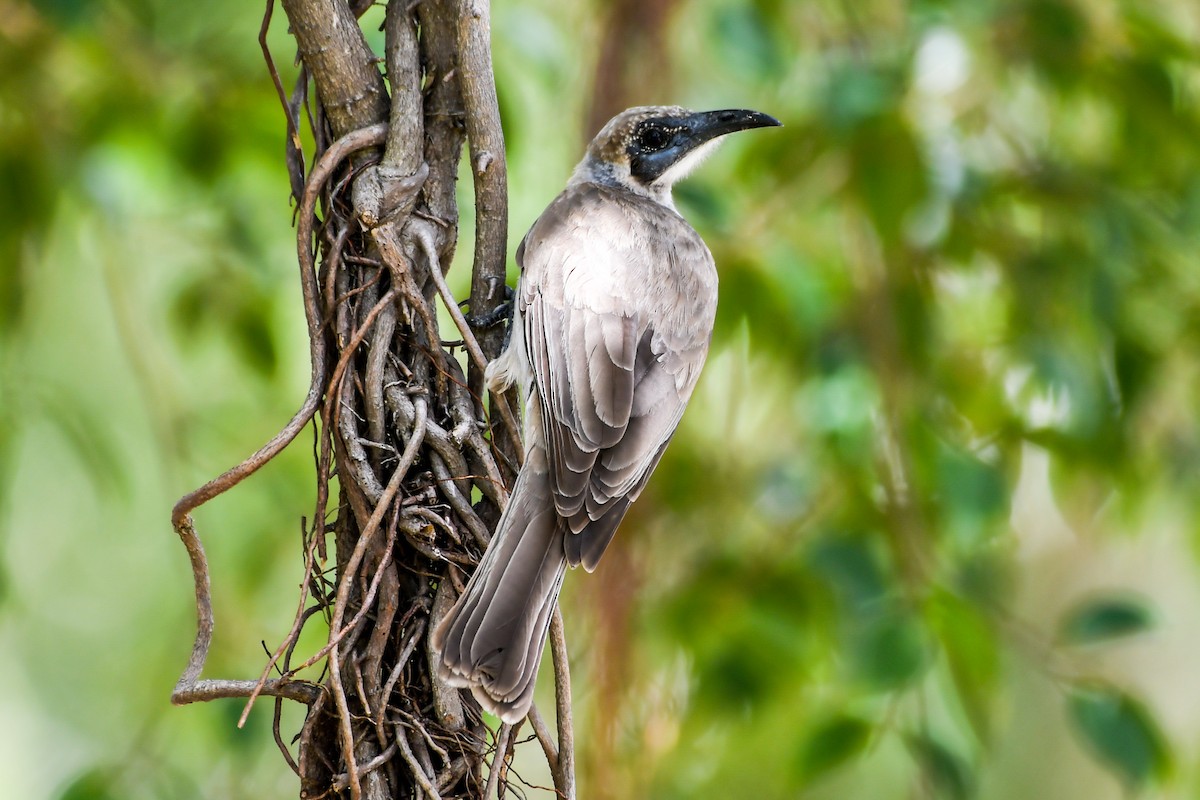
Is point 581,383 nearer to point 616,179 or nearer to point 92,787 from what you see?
point 616,179

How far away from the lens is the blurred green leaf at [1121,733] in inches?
122

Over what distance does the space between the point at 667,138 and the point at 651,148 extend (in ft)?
0.19

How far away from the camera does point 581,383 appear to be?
103 inches

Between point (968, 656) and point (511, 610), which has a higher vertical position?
point (511, 610)

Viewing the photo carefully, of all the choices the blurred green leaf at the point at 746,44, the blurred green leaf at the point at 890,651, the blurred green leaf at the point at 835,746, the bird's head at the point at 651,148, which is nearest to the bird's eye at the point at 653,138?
the bird's head at the point at 651,148

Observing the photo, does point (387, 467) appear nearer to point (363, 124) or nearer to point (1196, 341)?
point (363, 124)

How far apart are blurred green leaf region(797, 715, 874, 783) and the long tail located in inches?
49.8

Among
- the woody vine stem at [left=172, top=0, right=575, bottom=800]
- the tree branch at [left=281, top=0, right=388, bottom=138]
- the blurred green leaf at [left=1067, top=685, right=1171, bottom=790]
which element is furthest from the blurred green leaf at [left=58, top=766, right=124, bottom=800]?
the blurred green leaf at [left=1067, top=685, right=1171, bottom=790]

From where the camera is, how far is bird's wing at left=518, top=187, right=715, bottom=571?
2484mm

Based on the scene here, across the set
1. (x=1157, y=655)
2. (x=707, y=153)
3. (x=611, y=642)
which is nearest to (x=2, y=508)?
(x=611, y=642)

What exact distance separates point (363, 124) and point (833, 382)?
6.84ft

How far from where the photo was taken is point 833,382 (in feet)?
12.4

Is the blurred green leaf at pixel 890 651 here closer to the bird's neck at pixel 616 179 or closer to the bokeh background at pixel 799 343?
the bokeh background at pixel 799 343

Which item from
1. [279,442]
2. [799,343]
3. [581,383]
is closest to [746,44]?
[799,343]
